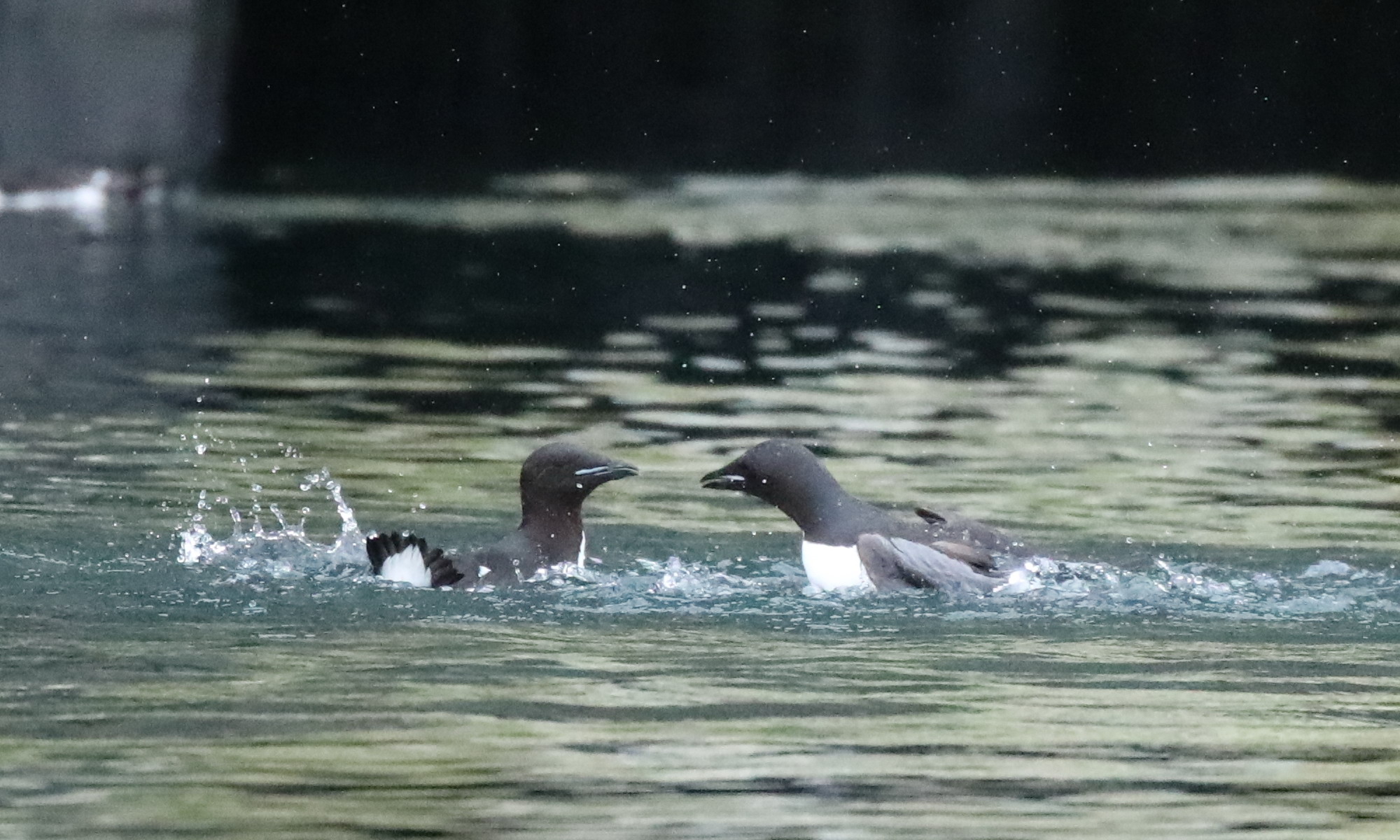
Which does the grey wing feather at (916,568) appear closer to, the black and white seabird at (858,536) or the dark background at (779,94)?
the black and white seabird at (858,536)

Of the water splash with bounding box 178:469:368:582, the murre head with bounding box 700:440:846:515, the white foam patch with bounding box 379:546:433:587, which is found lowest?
the water splash with bounding box 178:469:368:582

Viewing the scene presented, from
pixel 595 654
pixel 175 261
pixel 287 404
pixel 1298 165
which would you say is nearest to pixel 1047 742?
pixel 595 654

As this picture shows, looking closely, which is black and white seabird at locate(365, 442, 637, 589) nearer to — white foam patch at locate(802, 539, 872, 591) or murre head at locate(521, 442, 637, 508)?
murre head at locate(521, 442, 637, 508)

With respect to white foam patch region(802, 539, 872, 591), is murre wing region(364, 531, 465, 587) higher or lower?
higher

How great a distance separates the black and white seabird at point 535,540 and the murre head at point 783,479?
48cm

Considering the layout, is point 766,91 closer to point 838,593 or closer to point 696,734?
point 838,593

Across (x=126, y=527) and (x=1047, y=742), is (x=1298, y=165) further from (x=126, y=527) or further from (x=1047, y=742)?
(x=1047, y=742)

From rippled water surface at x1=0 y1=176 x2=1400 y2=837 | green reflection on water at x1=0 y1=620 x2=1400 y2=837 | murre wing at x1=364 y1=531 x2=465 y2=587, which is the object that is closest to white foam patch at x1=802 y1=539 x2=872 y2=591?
rippled water surface at x1=0 y1=176 x2=1400 y2=837

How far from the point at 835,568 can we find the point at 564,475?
1.15 meters

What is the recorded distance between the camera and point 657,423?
1593 cm

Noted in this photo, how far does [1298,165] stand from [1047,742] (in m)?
34.1

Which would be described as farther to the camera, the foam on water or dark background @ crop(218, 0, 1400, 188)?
dark background @ crop(218, 0, 1400, 188)

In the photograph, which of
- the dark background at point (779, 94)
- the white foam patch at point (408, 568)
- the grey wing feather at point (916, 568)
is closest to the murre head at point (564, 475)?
the white foam patch at point (408, 568)

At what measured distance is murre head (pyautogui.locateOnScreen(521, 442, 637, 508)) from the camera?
11484 millimetres
